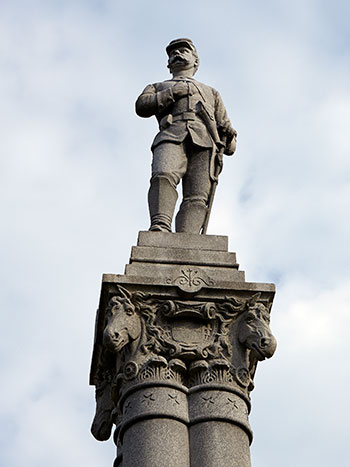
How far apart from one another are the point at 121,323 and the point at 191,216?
107 inches

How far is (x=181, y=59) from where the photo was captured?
54.5ft

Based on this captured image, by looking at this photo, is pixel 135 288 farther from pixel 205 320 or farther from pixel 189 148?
pixel 189 148

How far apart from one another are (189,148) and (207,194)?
783 mm

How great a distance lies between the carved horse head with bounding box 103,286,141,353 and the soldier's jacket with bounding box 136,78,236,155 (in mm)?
3275

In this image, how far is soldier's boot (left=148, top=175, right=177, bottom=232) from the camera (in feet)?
48.0

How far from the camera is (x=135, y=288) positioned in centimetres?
1310

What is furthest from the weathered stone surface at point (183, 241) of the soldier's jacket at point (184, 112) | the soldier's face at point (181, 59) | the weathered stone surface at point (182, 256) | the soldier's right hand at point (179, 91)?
→ the soldier's face at point (181, 59)

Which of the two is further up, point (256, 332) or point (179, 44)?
point (179, 44)

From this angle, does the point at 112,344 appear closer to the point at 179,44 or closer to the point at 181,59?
the point at 181,59

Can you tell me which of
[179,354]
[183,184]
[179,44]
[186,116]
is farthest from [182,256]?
→ [179,44]

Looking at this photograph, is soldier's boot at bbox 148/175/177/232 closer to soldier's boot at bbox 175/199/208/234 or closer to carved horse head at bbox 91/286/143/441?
soldier's boot at bbox 175/199/208/234

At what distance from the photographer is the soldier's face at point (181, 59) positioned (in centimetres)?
1662

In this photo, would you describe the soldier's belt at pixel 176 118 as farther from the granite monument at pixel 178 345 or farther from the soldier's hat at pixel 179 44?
the soldier's hat at pixel 179 44

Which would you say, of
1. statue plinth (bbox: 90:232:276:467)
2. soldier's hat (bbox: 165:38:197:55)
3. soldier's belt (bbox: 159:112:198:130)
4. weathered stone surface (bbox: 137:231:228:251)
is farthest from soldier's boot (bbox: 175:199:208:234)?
soldier's hat (bbox: 165:38:197:55)
